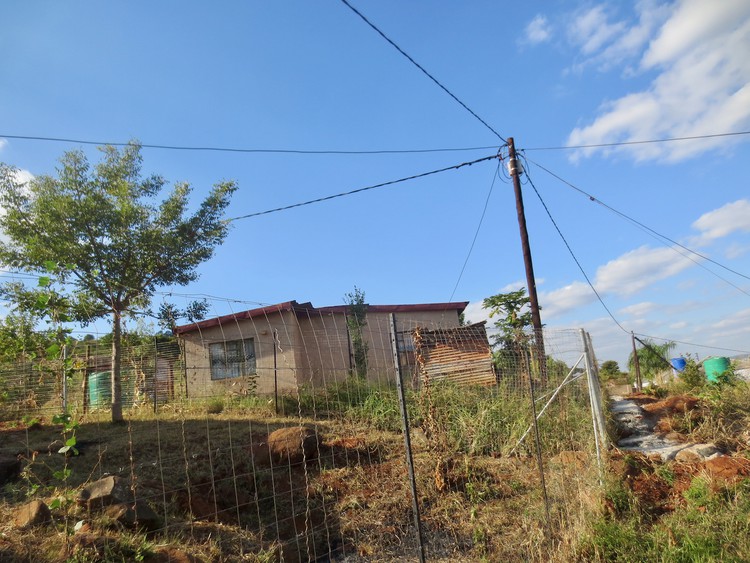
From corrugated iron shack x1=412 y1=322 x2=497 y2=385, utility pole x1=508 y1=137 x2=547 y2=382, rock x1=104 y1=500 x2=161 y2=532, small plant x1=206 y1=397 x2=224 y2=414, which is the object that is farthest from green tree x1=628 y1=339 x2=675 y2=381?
rock x1=104 y1=500 x2=161 y2=532

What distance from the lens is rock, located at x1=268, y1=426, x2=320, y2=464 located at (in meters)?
5.65

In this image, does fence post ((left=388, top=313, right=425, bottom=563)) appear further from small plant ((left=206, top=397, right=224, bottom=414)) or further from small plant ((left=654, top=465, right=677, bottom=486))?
small plant ((left=206, top=397, right=224, bottom=414))

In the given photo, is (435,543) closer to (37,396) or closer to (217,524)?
(217,524)

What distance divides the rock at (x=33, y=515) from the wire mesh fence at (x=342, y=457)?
0.18 m

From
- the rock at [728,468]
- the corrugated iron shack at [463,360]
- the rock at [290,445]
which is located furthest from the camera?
the corrugated iron shack at [463,360]

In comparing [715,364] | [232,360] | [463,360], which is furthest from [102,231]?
[715,364]

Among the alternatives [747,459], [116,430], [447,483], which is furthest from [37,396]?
[747,459]

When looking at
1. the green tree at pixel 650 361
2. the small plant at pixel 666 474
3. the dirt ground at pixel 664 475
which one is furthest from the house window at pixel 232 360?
the green tree at pixel 650 361

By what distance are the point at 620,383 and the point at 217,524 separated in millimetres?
17605

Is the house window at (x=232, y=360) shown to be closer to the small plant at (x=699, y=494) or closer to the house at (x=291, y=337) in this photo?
the house at (x=291, y=337)

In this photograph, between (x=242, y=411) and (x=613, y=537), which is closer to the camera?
(x=613, y=537)

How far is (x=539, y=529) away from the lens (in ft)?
14.0

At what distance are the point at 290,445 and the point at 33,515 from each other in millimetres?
2551

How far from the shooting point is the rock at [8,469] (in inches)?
190
